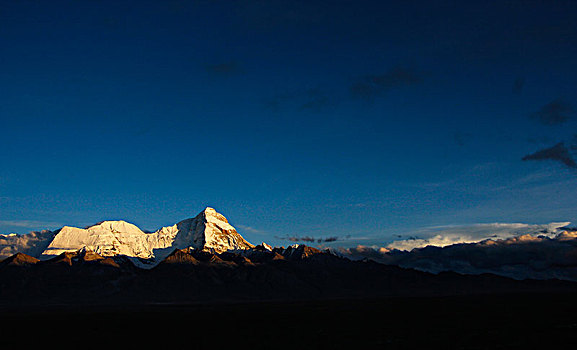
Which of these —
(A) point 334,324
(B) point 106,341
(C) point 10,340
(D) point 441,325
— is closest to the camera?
(B) point 106,341

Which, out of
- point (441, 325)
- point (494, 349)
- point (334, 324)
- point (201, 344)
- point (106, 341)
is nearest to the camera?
point (494, 349)

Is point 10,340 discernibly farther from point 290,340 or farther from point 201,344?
point 290,340

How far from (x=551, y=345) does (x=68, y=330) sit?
12653 centimetres

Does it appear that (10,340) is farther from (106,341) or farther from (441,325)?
(441,325)

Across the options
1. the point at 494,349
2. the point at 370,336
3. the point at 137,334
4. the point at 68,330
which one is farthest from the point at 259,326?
the point at 494,349

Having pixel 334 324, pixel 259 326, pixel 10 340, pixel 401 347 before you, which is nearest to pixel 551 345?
pixel 401 347

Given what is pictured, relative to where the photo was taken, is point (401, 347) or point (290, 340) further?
point (290, 340)

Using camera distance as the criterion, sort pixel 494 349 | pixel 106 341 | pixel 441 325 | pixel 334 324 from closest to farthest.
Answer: pixel 494 349 < pixel 106 341 < pixel 441 325 < pixel 334 324

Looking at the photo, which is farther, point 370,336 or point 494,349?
point 370,336

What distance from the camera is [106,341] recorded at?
115688 mm

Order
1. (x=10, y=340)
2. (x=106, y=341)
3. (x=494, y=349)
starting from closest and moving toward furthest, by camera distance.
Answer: (x=494, y=349)
(x=106, y=341)
(x=10, y=340)

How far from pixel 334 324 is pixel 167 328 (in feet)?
160

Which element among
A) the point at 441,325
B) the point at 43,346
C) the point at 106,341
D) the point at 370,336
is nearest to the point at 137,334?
the point at 106,341

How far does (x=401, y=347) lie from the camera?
91.8 meters
